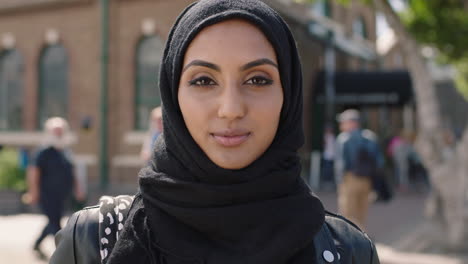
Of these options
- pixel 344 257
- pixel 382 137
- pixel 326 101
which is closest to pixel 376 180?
pixel 344 257

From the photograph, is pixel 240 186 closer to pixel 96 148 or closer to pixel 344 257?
pixel 344 257

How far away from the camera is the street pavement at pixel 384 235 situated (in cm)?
661

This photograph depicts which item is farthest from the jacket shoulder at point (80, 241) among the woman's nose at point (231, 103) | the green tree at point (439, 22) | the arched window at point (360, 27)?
the arched window at point (360, 27)

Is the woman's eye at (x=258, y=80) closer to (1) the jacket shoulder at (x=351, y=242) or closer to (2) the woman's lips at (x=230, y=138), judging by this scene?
(2) the woman's lips at (x=230, y=138)

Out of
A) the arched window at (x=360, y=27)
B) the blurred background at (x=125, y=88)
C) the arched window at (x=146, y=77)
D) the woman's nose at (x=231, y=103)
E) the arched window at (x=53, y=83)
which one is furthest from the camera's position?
the arched window at (x=360, y=27)

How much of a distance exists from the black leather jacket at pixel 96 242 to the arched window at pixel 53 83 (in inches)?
588

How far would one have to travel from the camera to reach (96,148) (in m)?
14.6

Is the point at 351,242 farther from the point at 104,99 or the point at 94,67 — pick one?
the point at 94,67

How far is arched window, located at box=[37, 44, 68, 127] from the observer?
15.8 m

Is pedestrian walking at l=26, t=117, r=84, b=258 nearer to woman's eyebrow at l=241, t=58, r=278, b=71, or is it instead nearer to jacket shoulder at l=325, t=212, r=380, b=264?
jacket shoulder at l=325, t=212, r=380, b=264

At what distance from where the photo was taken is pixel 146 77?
1446cm

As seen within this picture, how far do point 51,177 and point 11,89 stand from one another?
39.6 feet

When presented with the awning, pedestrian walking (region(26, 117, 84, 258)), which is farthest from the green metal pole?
pedestrian walking (region(26, 117, 84, 258))

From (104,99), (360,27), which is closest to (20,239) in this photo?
(104,99)
